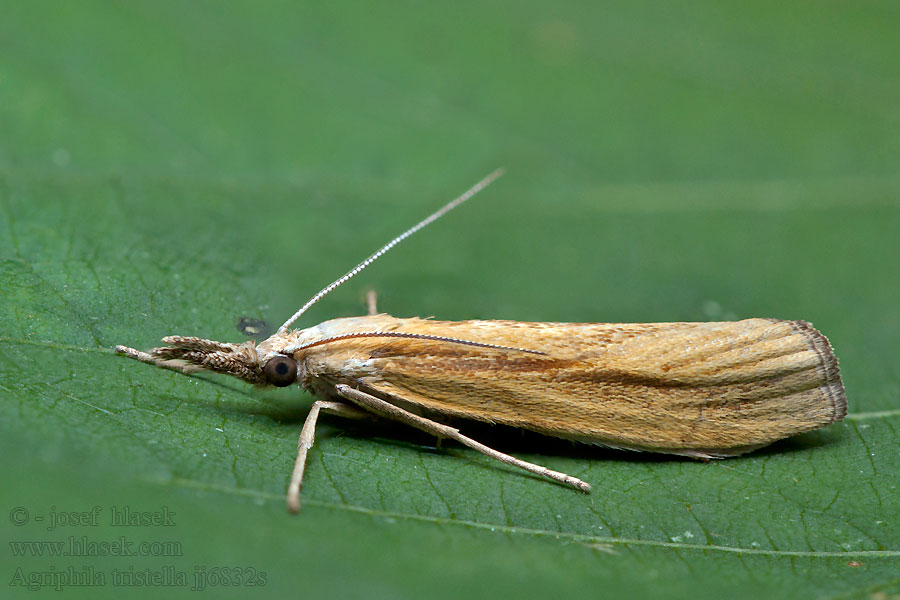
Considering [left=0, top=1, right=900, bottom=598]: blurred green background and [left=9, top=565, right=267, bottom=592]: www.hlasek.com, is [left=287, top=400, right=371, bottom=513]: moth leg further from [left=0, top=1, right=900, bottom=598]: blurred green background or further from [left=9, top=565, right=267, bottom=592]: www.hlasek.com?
[left=9, top=565, right=267, bottom=592]: www.hlasek.com

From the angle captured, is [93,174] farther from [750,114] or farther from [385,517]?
[750,114]

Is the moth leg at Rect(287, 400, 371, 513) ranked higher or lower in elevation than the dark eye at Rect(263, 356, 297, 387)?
lower

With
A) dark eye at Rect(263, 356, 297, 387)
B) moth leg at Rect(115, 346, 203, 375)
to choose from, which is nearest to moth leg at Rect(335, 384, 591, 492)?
dark eye at Rect(263, 356, 297, 387)

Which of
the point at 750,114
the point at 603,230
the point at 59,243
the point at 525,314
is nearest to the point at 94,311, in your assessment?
the point at 59,243

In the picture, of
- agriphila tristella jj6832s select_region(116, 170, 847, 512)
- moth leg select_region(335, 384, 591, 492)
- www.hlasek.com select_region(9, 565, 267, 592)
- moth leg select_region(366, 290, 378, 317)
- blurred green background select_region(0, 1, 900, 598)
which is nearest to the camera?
www.hlasek.com select_region(9, 565, 267, 592)

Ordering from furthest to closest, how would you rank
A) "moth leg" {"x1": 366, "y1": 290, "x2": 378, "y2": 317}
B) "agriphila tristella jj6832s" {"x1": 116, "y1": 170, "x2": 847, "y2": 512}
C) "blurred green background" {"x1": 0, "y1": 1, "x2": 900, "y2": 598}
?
"moth leg" {"x1": 366, "y1": 290, "x2": 378, "y2": 317} < "agriphila tristella jj6832s" {"x1": 116, "y1": 170, "x2": 847, "y2": 512} < "blurred green background" {"x1": 0, "y1": 1, "x2": 900, "y2": 598}

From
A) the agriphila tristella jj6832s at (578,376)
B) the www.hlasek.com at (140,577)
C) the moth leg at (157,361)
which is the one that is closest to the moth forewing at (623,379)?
the agriphila tristella jj6832s at (578,376)

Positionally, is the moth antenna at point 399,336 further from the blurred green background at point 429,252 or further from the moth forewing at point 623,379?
the blurred green background at point 429,252

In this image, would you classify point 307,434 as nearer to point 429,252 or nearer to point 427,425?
point 427,425
